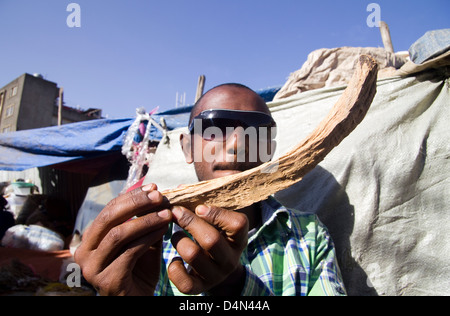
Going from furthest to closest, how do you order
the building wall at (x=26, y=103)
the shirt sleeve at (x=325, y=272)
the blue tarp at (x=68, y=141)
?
1. the building wall at (x=26, y=103)
2. the blue tarp at (x=68, y=141)
3. the shirt sleeve at (x=325, y=272)

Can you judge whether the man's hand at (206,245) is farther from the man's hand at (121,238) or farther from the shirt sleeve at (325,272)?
the shirt sleeve at (325,272)

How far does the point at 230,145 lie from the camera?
1.26 m

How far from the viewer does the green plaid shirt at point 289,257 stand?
3.88ft

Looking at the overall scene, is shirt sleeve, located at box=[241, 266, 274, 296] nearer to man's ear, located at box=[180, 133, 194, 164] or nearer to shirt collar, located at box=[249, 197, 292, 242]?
shirt collar, located at box=[249, 197, 292, 242]

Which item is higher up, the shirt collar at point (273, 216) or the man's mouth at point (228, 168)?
the man's mouth at point (228, 168)

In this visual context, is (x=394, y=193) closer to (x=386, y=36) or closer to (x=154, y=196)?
(x=154, y=196)

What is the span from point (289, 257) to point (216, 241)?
640 mm

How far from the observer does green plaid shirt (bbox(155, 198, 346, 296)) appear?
1.18 meters

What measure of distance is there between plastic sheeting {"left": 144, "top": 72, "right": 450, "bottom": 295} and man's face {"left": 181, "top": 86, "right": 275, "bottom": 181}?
607mm

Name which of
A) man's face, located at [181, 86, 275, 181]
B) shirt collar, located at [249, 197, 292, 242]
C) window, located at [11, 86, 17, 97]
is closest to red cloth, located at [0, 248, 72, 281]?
man's face, located at [181, 86, 275, 181]

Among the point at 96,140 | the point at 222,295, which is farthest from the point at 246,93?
the point at 96,140

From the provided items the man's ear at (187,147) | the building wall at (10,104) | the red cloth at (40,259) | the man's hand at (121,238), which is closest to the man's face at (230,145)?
the man's ear at (187,147)

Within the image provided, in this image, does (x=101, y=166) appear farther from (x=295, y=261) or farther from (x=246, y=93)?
(x=295, y=261)

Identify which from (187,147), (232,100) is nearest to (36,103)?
(187,147)
